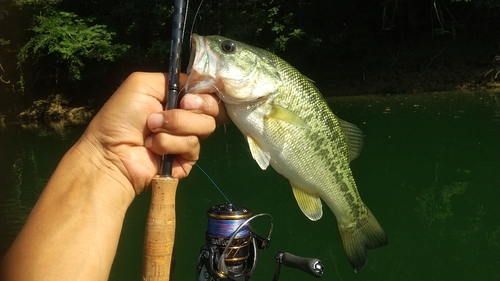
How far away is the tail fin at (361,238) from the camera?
2.44 meters

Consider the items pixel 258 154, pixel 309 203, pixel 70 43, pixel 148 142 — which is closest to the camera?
pixel 148 142

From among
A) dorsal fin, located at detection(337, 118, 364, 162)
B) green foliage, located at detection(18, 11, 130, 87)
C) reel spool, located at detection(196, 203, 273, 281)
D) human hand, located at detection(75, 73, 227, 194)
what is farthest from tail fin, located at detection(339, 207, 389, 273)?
green foliage, located at detection(18, 11, 130, 87)

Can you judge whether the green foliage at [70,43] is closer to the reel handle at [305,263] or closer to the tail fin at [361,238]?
the tail fin at [361,238]

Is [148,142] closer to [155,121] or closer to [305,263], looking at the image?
[155,121]

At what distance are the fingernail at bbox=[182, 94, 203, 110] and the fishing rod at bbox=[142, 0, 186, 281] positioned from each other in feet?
0.12

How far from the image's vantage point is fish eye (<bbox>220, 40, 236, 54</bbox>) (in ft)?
→ 6.72

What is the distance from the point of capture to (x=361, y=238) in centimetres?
244

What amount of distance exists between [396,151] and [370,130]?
5.98 feet

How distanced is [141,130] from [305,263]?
87 centimetres

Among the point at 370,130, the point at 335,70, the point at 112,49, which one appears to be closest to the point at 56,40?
the point at 112,49

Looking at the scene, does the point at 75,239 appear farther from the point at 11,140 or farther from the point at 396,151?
the point at 11,140

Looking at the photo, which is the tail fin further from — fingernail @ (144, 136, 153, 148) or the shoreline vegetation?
the shoreline vegetation

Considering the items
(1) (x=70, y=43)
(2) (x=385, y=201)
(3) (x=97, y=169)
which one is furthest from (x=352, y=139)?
(1) (x=70, y=43)

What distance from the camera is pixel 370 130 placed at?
980cm
